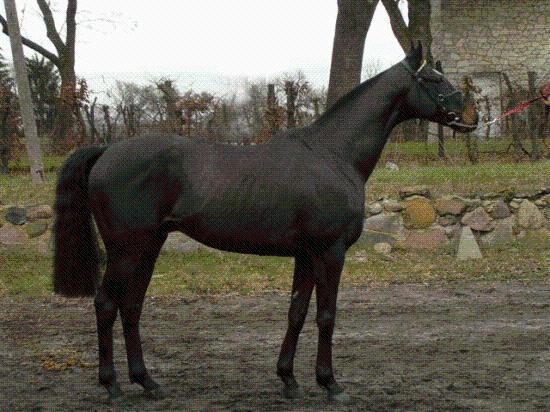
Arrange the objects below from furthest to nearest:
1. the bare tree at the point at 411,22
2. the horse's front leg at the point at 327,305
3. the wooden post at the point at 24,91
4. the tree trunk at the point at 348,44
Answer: the bare tree at the point at 411,22 < the tree trunk at the point at 348,44 < the wooden post at the point at 24,91 < the horse's front leg at the point at 327,305

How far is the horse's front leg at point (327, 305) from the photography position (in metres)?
4.93

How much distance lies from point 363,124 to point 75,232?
1.93 meters

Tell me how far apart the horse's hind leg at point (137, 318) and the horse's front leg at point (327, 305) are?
0.99 metres

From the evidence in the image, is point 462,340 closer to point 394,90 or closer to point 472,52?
point 394,90

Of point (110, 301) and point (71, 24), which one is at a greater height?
point (71, 24)

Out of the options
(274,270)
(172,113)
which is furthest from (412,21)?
(274,270)

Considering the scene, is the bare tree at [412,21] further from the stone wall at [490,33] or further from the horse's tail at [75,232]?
the horse's tail at [75,232]

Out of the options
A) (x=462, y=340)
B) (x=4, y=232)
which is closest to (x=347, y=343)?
(x=462, y=340)

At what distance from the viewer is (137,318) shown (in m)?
5.20

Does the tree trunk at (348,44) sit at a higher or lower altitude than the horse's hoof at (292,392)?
higher

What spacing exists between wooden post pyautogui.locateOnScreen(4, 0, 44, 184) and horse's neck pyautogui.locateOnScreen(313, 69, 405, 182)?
9274mm

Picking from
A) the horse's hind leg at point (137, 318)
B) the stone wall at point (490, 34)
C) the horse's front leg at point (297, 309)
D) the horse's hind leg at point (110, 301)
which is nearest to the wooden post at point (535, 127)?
the horse's front leg at point (297, 309)

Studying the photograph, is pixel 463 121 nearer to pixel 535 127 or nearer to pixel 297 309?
pixel 297 309

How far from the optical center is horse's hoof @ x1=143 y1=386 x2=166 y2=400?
5.12m
